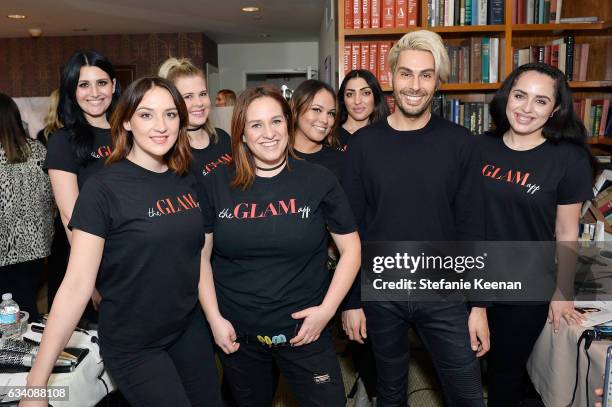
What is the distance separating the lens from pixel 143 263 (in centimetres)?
141

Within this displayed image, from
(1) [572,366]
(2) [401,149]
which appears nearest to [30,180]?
(2) [401,149]

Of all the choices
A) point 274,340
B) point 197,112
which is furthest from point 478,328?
point 197,112

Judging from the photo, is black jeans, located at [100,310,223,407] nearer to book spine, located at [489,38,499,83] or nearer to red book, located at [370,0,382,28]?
red book, located at [370,0,382,28]

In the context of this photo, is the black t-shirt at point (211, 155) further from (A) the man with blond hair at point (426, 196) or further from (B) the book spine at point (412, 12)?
(B) the book spine at point (412, 12)

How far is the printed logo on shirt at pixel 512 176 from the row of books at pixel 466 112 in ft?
4.73

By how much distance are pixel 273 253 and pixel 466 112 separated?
7.37 ft

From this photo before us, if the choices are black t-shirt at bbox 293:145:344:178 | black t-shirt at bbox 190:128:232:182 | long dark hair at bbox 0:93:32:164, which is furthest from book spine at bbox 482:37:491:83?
long dark hair at bbox 0:93:32:164

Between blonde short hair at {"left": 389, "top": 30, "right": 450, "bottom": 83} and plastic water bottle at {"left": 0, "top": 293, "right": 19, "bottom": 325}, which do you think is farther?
plastic water bottle at {"left": 0, "top": 293, "right": 19, "bottom": 325}

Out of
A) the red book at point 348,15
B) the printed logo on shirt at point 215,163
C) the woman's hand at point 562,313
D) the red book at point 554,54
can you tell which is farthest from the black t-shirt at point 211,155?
the red book at point 554,54

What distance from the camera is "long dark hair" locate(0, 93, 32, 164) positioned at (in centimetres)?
255

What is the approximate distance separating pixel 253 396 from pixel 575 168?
1.40m

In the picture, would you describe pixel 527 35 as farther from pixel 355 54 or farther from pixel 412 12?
pixel 355 54

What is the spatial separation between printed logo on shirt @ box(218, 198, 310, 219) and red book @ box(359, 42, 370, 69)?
1.96 metres

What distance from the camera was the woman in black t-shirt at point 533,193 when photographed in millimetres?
1896
